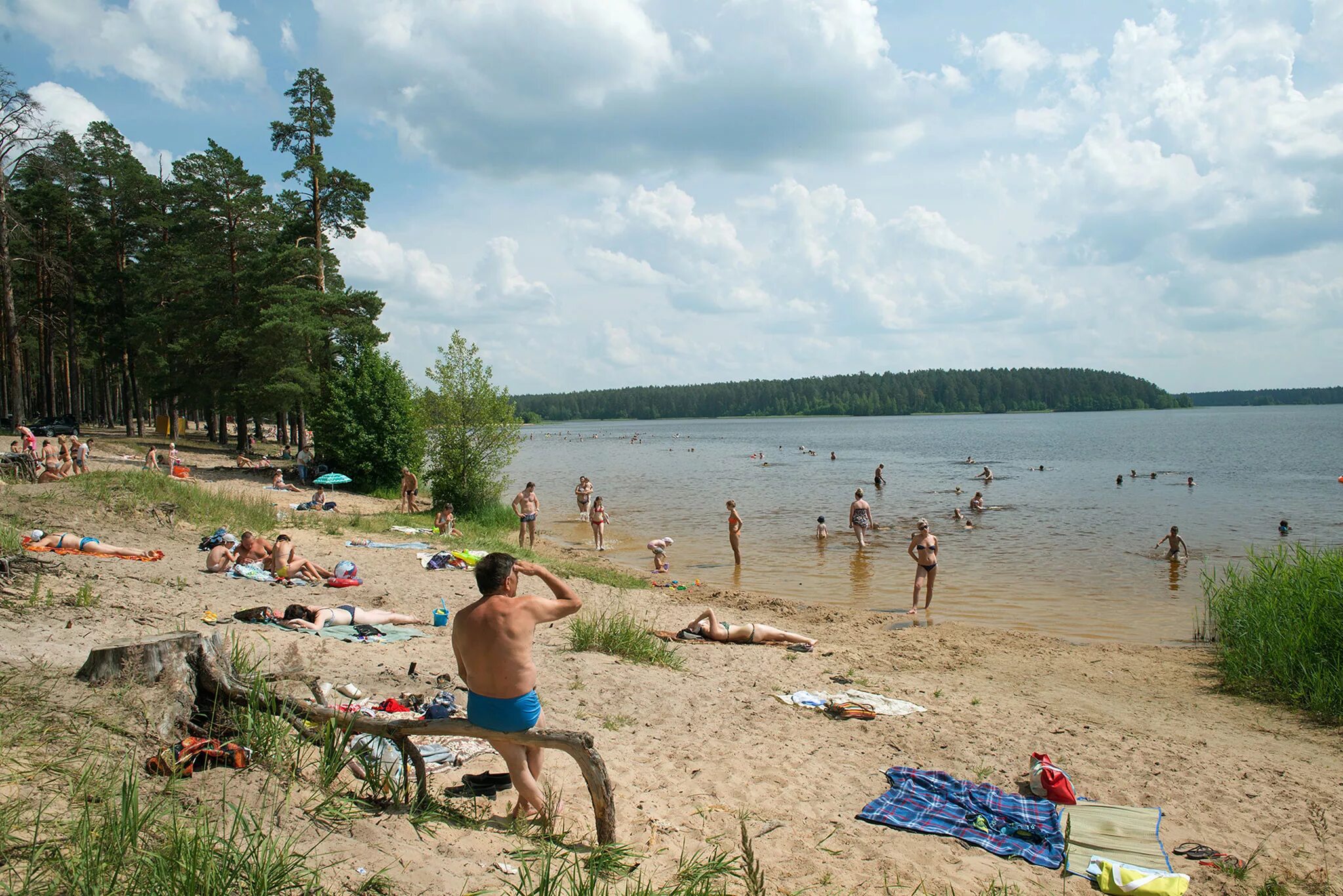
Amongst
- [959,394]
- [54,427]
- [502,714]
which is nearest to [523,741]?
[502,714]

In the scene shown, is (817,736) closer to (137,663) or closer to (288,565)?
(137,663)

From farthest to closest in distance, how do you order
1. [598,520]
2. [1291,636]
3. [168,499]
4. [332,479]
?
[332,479] < [598,520] < [168,499] < [1291,636]

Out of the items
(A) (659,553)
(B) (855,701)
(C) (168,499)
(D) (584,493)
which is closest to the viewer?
(B) (855,701)

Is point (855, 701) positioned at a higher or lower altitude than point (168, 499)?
lower

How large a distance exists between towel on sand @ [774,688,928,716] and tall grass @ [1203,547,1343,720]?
14.2 feet

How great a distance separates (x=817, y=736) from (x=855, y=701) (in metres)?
1.12

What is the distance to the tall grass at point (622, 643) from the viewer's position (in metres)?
8.87

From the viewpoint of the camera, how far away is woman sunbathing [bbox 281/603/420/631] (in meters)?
8.64

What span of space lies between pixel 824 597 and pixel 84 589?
38.4 ft

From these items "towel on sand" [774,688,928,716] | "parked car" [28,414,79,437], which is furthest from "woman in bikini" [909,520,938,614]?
"parked car" [28,414,79,437]

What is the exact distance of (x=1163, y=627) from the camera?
42.5ft

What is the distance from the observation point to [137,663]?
4578 millimetres

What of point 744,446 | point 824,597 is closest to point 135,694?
point 824,597

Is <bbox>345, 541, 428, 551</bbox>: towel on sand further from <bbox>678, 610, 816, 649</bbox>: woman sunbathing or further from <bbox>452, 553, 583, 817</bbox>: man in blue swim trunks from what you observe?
<bbox>452, 553, 583, 817</bbox>: man in blue swim trunks
